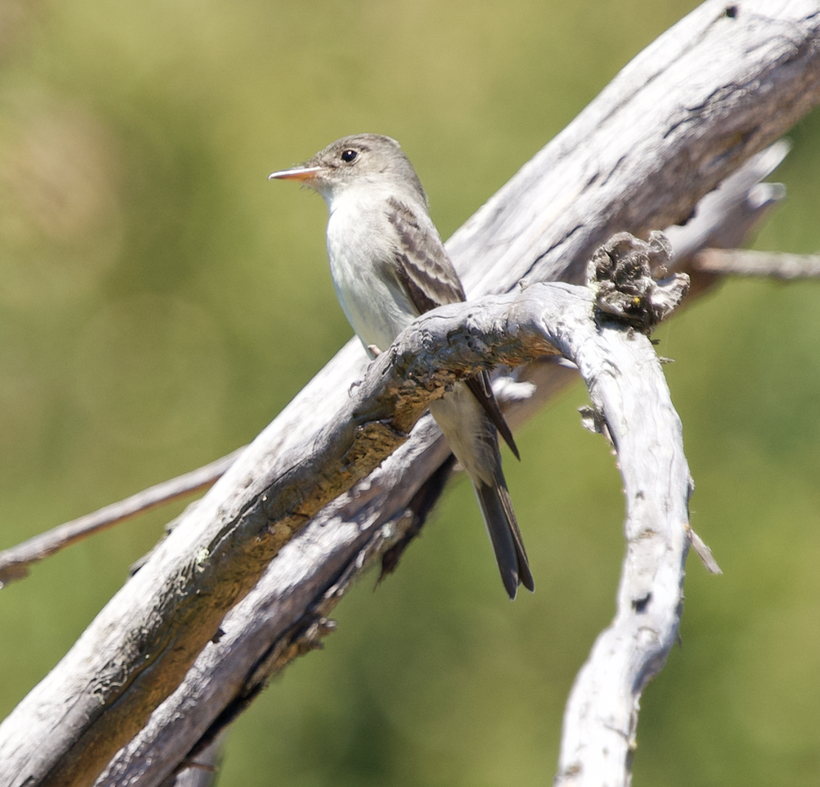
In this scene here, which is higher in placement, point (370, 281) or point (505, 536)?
point (370, 281)

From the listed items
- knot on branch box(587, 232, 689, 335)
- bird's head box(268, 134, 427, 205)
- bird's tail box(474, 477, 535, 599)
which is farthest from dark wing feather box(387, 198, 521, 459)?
knot on branch box(587, 232, 689, 335)

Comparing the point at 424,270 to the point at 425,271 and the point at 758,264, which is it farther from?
the point at 758,264

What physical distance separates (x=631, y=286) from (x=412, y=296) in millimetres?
1545

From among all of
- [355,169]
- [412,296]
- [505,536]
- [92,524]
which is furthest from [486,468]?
[355,169]

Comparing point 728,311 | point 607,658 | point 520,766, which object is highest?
point 607,658

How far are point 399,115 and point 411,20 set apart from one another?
0.58 meters

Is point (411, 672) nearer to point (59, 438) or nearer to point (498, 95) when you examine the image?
point (59, 438)

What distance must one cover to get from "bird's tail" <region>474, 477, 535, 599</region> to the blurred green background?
1395 mm

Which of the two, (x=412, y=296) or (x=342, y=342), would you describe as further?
(x=342, y=342)

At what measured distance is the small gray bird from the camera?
2.69m

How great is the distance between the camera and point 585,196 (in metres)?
2.84

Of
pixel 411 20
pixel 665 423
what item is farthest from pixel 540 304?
pixel 411 20

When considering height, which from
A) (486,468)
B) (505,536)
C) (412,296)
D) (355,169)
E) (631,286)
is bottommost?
(505,536)

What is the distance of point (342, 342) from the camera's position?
4641mm
